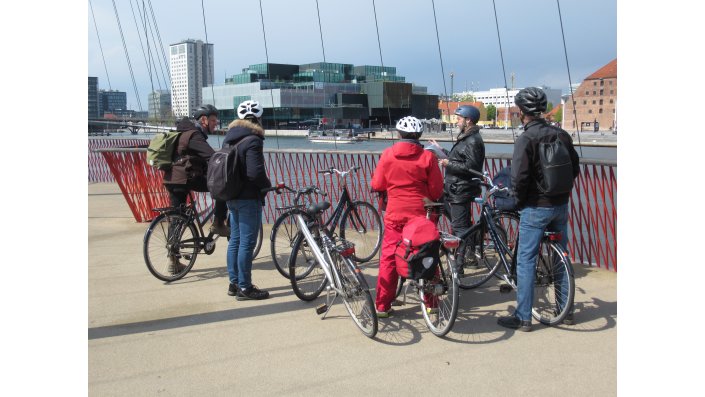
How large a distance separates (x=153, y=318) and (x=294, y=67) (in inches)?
289

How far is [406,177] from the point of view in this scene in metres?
4.53

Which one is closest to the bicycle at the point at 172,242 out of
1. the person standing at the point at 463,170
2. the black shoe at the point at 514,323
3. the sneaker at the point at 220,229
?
the sneaker at the point at 220,229

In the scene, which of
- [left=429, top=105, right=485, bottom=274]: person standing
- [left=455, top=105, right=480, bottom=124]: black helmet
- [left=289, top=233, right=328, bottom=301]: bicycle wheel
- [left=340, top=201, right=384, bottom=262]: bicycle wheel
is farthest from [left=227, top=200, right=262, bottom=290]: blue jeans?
[left=455, top=105, right=480, bottom=124]: black helmet

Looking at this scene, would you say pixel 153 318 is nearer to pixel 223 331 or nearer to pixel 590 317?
pixel 223 331

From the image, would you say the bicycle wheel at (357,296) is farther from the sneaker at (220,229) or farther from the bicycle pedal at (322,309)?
the sneaker at (220,229)

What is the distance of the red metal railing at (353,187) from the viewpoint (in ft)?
20.8

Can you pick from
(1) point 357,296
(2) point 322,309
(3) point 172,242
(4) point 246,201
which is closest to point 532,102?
(1) point 357,296

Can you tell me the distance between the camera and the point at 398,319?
480 cm

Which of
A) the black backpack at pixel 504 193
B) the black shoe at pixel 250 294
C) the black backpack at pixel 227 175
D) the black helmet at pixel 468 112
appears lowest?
the black shoe at pixel 250 294

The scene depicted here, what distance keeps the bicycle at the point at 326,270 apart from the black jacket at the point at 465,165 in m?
1.35

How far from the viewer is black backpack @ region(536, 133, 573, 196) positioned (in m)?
4.31

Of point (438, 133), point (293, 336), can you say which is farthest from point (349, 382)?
point (438, 133)

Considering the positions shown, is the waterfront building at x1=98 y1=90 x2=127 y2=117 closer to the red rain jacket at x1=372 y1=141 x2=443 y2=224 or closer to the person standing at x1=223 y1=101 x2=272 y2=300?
the person standing at x1=223 y1=101 x2=272 y2=300
